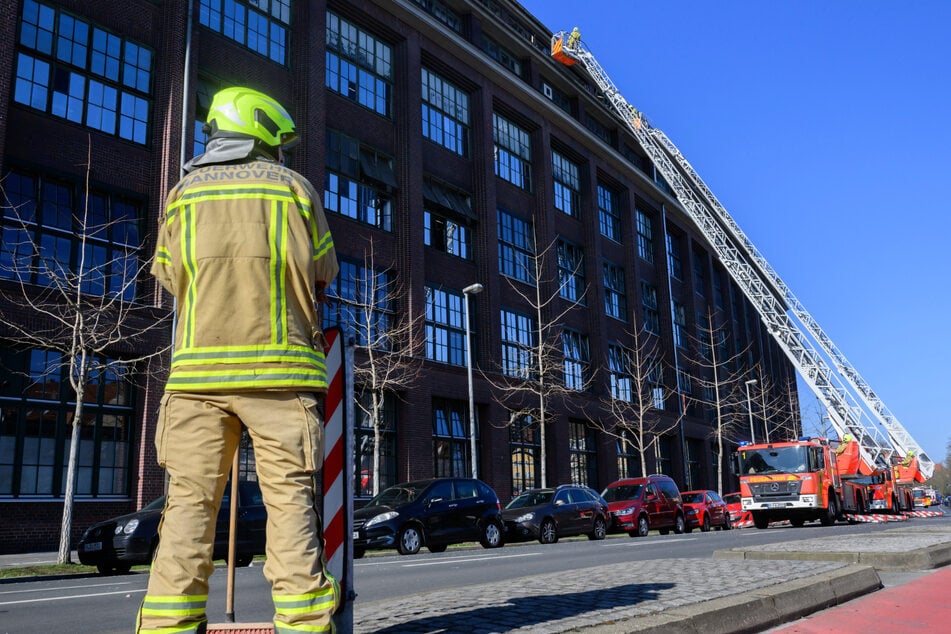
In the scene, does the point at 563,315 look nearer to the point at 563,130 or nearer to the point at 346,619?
the point at 563,130

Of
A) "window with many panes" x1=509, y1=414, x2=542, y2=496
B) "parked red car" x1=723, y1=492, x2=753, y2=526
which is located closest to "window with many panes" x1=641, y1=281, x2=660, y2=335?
"parked red car" x1=723, y1=492, x2=753, y2=526

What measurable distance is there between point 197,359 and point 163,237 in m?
0.61

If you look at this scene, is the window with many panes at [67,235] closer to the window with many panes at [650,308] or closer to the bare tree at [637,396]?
the bare tree at [637,396]

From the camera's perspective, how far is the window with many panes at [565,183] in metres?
43.2

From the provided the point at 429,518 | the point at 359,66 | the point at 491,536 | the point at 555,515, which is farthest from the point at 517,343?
the point at 429,518

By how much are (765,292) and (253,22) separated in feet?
118

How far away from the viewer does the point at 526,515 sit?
2234cm

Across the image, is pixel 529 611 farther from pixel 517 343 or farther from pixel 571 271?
pixel 571 271

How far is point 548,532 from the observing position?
22625mm

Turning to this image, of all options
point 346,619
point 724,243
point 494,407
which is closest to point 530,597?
point 346,619

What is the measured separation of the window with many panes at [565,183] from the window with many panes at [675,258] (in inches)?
555

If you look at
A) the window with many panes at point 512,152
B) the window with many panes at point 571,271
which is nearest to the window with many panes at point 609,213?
the window with many panes at point 571,271

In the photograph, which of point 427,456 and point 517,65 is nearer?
point 427,456

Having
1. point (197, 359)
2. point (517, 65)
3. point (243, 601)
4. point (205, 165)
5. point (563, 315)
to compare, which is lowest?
point (243, 601)
